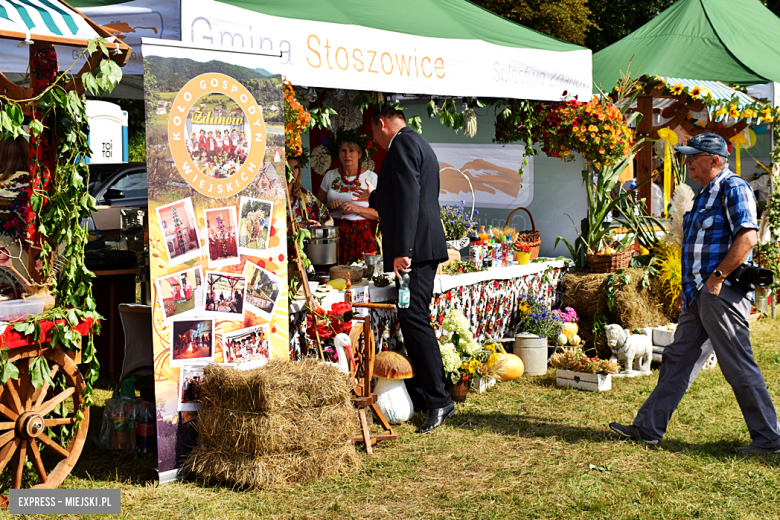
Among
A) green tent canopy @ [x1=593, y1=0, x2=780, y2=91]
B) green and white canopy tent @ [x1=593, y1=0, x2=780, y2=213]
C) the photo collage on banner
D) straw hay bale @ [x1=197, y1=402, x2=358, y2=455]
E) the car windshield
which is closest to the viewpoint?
straw hay bale @ [x1=197, y1=402, x2=358, y2=455]

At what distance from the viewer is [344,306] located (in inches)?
178

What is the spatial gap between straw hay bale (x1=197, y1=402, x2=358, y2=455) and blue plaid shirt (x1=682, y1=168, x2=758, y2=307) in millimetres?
2050

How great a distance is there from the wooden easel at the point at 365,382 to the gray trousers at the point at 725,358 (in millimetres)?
1566

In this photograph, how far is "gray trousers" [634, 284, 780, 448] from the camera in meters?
3.94

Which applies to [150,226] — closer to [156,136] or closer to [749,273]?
[156,136]

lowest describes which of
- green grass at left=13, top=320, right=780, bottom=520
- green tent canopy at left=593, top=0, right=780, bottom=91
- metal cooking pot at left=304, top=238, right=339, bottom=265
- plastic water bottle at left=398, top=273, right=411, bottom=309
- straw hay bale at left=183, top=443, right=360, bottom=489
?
green grass at left=13, top=320, right=780, bottom=520

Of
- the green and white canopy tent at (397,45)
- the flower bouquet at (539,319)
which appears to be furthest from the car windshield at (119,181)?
Result: the flower bouquet at (539,319)

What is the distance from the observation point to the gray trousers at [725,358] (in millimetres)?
3939

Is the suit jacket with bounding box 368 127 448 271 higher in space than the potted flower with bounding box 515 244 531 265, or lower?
higher

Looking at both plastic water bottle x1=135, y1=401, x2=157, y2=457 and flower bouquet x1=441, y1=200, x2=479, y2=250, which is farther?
flower bouquet x1=441, y1=200, x2=479, y2=250

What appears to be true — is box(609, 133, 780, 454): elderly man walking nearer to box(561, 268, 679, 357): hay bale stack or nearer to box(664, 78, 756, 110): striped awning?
box(561, 268, 679, 357): hay bale stack

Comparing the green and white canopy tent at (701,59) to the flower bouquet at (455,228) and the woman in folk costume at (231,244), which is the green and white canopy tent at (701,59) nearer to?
the flower bouquet at (455,228)

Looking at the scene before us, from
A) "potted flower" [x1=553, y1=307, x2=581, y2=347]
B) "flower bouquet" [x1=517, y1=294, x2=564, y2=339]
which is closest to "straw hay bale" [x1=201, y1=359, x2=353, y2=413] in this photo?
"flower bouquet" [x1=517, y1=294, x2=564, y2=339]

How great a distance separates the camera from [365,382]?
429 cm
